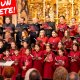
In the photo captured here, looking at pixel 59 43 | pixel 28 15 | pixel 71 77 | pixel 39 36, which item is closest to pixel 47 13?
pixel 28 15

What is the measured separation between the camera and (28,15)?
12828 mm

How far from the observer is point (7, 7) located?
6.08 meters

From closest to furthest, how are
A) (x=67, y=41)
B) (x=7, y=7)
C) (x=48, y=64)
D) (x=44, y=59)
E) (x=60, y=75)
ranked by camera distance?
(x=60, y=75) → (x=7, y=7) → (x=48, y=64) → (x=44, y=59) → (x=67, y=41)

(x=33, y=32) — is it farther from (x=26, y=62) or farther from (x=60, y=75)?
(x=60, y=75)

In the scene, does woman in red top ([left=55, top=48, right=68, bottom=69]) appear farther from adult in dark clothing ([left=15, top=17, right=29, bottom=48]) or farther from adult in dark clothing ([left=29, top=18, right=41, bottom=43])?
adult in dark clothing ([left=15, top=17, right=29, bottom=48])

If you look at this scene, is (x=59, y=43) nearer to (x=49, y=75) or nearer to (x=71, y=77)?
(x=49, y=75)

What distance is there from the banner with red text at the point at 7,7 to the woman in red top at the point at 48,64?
3.22 m

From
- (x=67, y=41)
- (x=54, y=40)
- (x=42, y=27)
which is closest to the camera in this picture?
(x=67, y=41)

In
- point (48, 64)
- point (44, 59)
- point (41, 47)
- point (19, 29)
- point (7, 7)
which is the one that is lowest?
point (48, 64)

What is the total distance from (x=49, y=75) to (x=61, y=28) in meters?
1.68

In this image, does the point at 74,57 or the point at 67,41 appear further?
the point at 67,41

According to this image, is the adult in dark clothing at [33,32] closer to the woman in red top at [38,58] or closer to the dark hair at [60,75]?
the woman in red top at [38,58]

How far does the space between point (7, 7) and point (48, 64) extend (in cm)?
335

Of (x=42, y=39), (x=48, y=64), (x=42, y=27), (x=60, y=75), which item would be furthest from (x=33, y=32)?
(x=60, y=75)
